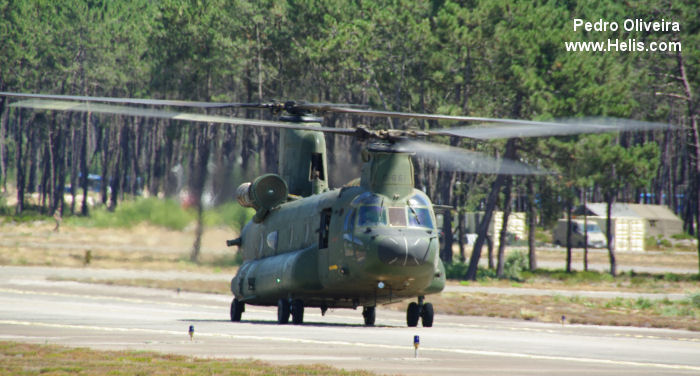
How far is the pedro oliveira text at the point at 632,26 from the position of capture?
53.8 m

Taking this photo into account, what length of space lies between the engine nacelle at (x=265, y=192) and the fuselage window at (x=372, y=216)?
19.9 feet

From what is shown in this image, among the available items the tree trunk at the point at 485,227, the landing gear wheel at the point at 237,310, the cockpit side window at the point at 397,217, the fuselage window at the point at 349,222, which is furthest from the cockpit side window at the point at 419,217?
the tree trunk at the point at 485,227

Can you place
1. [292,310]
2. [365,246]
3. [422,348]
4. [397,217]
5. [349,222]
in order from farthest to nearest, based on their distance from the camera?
1. [292,310]
2. [349,222]
3. [397,217]
4. [365,246]
5. [422,348]

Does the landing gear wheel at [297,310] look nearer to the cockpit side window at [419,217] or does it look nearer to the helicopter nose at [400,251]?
the helicopter nose at [400,251]

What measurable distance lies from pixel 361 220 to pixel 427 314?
3.80 m

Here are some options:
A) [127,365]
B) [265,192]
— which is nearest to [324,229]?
[265,192]

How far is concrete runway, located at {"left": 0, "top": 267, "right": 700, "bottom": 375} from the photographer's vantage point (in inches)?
617

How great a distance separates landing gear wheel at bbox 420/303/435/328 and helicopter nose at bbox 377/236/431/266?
3.10 m

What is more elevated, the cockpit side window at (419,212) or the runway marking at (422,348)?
the cockpit side window at (419,212)

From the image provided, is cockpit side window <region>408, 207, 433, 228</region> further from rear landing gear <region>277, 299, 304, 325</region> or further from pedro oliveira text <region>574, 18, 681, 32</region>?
pedro oliveira text <region>574, 18, 681, 32</region>

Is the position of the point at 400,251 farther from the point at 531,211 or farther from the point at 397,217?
the point at 531,211

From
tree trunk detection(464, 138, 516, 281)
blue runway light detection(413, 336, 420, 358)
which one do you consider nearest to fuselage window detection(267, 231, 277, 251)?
blue runway light detection(413, 336, 420, 358)

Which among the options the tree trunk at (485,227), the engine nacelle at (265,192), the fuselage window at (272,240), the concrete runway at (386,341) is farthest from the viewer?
the tree trunk at (485,227)

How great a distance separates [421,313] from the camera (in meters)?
24.0
